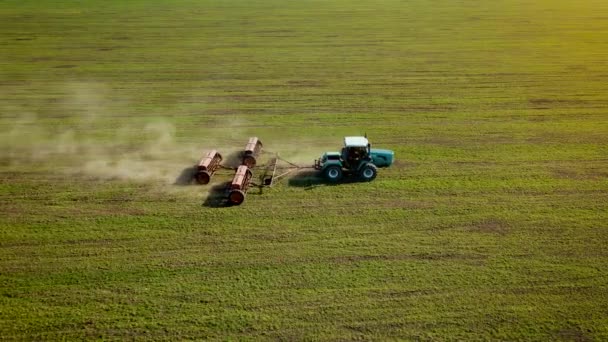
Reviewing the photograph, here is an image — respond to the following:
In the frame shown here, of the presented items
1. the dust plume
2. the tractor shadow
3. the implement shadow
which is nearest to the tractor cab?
the tractor shadow

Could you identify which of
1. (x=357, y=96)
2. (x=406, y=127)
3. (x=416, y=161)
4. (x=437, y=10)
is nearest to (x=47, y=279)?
(x=416, y=161)

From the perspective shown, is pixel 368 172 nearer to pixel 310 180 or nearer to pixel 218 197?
pixel 310 180

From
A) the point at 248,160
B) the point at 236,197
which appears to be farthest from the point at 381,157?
the point at 236,197

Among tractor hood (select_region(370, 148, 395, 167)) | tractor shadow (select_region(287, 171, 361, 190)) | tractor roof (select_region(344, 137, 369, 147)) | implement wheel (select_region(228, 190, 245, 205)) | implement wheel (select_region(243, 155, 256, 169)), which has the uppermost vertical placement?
tractor hood (select_region(370, 148, 395, 167))

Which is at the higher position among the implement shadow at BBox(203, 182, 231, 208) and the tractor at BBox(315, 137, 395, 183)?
the tractor at BBox(315, 137, 395, 183)

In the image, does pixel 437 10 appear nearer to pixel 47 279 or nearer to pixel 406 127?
pixel 406 127

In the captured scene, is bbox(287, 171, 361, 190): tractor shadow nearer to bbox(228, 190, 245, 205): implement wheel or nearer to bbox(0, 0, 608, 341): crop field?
bbox(0, 0, 608, 341): crop field
